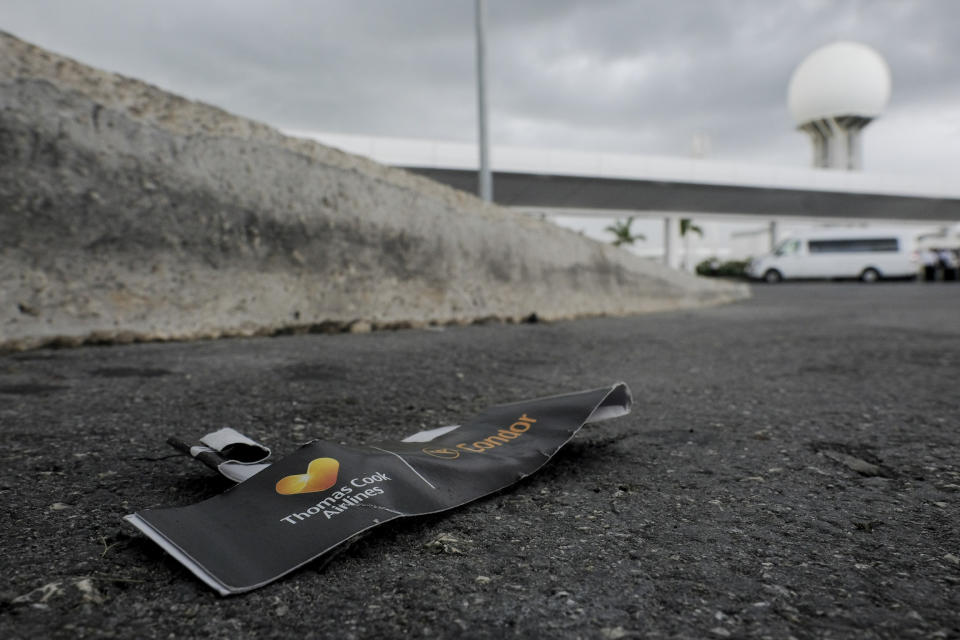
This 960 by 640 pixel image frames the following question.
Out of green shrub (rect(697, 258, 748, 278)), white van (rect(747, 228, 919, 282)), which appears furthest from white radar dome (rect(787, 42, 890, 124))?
white van (rect(747, 228, 919, 282))

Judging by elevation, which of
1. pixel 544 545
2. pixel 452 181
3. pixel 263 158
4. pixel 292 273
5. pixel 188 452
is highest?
pixel 452 181

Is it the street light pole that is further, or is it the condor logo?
the street light pole

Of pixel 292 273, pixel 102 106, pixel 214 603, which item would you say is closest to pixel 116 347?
pixel 292 273

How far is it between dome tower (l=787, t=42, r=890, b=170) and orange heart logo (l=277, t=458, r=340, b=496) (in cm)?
3712

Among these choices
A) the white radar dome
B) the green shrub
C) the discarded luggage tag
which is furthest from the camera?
the white radar dome

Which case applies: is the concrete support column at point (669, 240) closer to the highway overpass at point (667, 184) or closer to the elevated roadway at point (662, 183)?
the highway overpass at point (667, 184)

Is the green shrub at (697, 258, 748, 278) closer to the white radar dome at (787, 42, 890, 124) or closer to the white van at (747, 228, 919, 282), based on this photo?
the white van at (747, 228, 919, 282)

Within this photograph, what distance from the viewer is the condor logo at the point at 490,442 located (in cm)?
134

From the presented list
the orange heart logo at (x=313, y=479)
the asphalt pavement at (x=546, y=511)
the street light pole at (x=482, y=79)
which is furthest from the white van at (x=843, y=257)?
the orange heart logo at (x=313, y=479)

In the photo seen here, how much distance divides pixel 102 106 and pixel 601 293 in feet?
12.5

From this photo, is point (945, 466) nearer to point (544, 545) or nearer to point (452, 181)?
point (544, 545)

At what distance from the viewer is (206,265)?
3.32 m

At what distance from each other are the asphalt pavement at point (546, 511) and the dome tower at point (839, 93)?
115ft

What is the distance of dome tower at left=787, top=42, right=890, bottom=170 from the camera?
31.1 m
